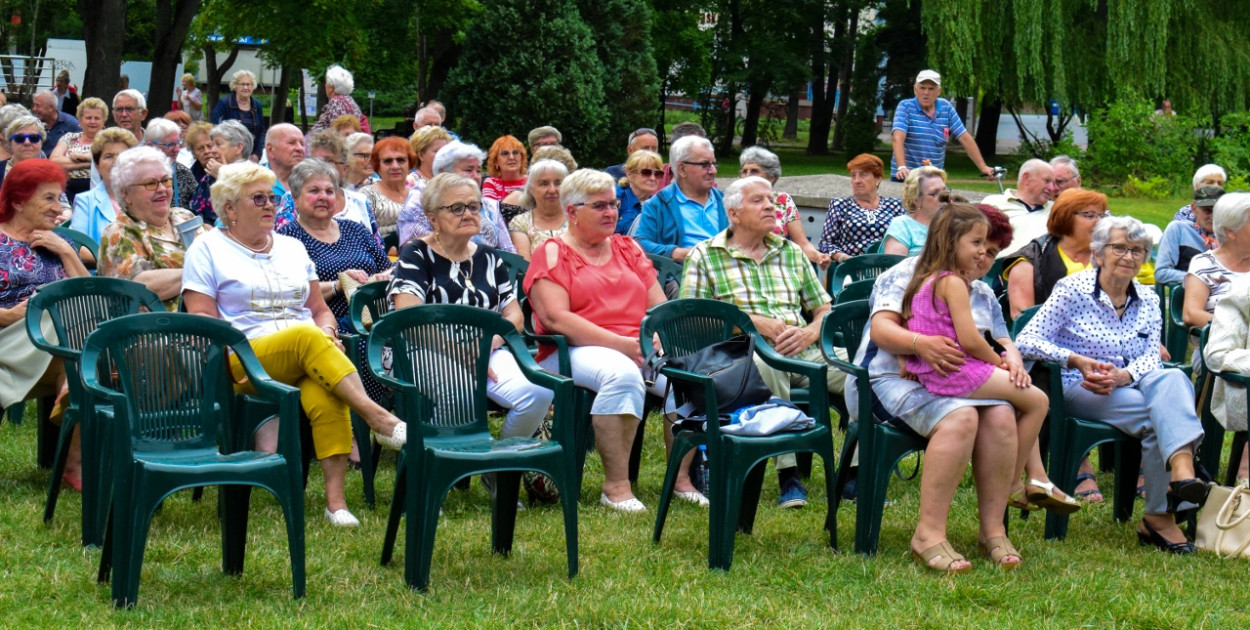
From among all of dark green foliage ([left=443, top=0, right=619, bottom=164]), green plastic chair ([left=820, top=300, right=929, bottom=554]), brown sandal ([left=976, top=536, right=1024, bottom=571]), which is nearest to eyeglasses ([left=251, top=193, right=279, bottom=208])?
green plastic chair ([left=820, top=300, right=929, bottom=554])

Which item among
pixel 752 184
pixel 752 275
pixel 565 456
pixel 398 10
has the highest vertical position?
pixel 398 10

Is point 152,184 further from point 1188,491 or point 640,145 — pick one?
point 640,145

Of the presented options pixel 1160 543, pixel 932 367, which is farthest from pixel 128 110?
pixel 1160 543

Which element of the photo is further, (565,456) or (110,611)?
(565,456)

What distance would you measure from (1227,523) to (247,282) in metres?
3.90

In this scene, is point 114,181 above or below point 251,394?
above

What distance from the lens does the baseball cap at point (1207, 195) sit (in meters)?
8.18

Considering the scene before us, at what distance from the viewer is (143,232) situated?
634 centimetres

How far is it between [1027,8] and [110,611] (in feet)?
58.4

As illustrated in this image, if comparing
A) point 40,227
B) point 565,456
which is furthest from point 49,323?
point 565,456

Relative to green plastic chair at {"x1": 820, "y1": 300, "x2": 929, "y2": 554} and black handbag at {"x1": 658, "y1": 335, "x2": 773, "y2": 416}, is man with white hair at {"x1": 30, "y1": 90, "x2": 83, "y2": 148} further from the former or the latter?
green plastic chair at {"x1": 820, "y1": 300, "x2": 929, "y2": 554}

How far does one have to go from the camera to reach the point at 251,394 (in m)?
5.36

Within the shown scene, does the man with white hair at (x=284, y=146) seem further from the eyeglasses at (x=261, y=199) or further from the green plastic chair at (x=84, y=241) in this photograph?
the eyeglasses at (x=261, y=199)

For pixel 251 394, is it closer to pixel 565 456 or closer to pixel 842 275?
pixel 565 456
